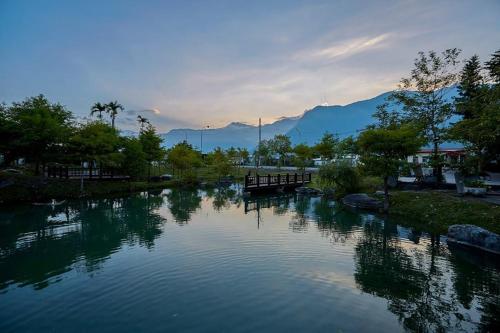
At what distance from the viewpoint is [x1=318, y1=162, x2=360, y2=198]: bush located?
22.0 metres

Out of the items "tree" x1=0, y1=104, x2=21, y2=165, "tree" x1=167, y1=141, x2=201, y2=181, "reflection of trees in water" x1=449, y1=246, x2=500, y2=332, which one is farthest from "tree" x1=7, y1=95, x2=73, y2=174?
"reflection of trees in water" x1=449, y1=246, x2=500, y2=332

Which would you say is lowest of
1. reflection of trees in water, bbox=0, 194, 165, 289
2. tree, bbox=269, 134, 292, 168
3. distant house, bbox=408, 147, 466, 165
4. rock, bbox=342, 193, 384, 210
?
reflection of trees in water, bbox=0, 194, 165, 289

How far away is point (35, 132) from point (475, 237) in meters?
26.6

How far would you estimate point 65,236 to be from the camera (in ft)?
40.3

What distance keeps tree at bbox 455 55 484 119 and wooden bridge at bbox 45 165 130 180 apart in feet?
89.9

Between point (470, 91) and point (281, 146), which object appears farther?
point (281, 146)

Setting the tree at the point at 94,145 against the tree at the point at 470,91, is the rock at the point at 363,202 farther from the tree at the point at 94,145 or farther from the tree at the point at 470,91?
the tree at the point at 94,145

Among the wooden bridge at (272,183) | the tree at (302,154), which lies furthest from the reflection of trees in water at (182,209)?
the tree at (302,154)

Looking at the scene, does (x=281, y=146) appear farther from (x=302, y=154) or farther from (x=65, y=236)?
(x=65, y=236)

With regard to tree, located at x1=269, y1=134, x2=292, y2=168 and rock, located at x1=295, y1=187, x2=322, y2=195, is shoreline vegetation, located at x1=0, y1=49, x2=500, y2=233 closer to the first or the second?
rock, located at x1=295, y1=187, x2=322, y2=195

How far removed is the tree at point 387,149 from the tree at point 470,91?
2676mm

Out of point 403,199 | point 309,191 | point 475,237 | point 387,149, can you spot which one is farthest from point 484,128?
point 309,191

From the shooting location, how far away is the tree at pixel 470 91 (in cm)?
1205

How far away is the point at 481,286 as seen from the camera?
7387 millimetres
